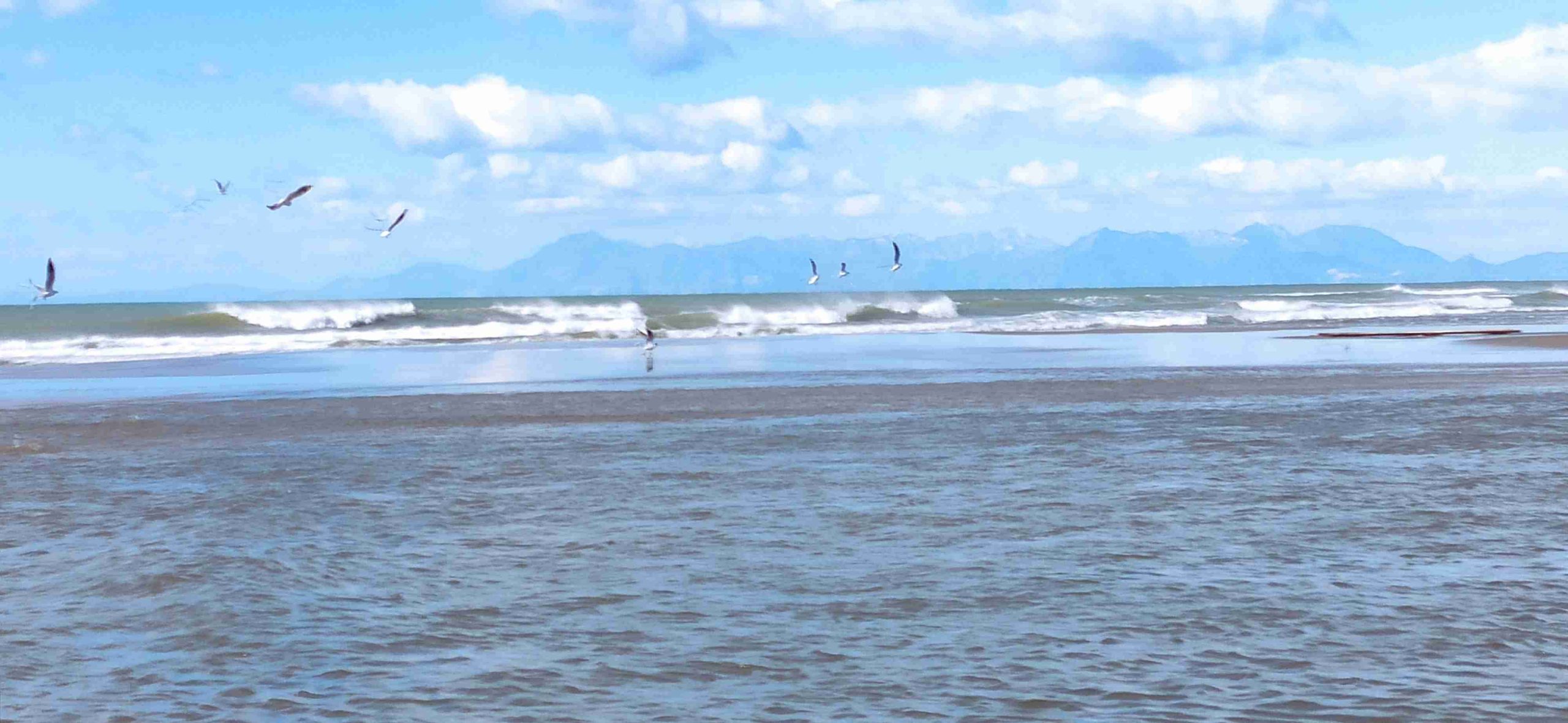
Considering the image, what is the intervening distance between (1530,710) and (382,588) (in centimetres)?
582

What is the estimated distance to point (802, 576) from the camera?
880cm

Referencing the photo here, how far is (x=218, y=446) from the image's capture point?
17.0m

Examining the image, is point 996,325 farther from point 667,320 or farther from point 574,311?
point 574,311

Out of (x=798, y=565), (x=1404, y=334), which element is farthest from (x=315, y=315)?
(x=798, y=565)

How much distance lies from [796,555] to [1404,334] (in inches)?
1556

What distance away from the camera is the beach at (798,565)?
648cm

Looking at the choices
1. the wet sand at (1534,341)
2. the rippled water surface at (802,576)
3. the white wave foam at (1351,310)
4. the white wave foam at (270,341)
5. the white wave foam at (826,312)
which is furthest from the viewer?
the white wave foam at (1351,310)

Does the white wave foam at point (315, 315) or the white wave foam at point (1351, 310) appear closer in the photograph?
the white wave foam at point (1351, 310)

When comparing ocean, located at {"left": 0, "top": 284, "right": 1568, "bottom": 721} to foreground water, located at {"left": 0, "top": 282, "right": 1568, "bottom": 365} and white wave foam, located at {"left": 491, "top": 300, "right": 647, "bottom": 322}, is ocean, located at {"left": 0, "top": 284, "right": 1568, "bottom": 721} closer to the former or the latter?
foreground water, located at {"left": 0, "top": 282, "right": 1568, "bottom": 365}

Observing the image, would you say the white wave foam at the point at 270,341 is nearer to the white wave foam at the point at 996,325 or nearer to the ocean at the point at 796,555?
the white wave foam at the point at 996,325

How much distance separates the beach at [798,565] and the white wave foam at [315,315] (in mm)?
51670

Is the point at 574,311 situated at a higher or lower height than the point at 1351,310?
higher

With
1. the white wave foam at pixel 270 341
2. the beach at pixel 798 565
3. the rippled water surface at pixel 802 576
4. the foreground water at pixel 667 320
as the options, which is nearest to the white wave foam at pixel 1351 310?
the foreground water at pixel 667 320

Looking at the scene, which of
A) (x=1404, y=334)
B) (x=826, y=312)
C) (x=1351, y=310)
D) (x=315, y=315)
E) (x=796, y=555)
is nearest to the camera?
(x=796, y=555)
